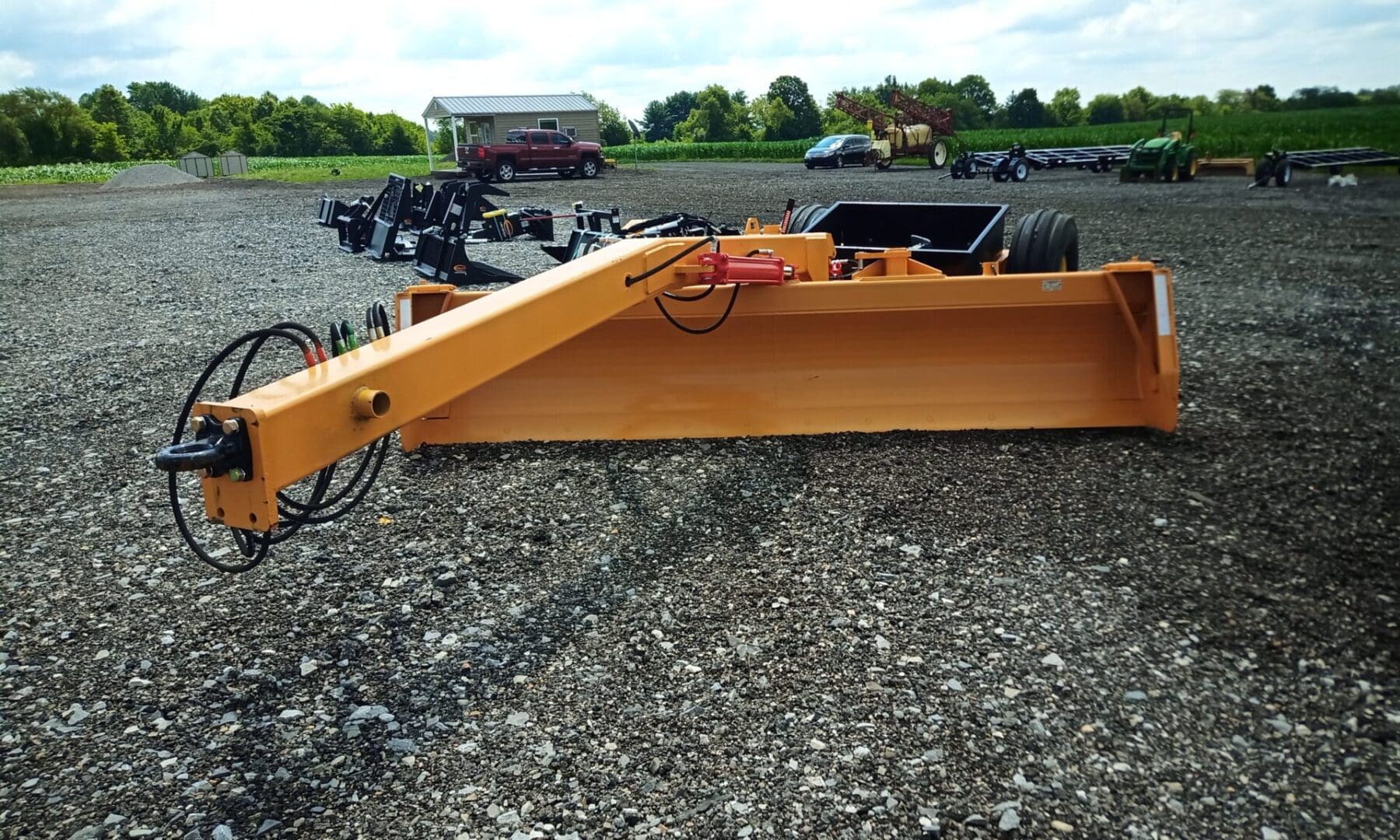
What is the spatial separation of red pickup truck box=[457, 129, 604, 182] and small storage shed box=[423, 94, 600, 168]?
31.7 ft

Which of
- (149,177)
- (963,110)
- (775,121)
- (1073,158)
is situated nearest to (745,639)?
(1073,158)

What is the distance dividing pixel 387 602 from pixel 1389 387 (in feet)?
17.9

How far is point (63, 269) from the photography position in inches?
499

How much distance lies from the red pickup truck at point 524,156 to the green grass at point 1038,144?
15.5 feet

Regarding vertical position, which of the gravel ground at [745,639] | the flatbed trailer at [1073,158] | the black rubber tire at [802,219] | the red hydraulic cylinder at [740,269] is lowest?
the gravel ground at [745,639]

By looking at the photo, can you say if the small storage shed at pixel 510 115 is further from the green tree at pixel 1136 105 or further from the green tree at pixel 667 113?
the green tree at pixel 667 113

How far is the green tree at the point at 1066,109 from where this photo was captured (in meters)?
Answer: 49.7

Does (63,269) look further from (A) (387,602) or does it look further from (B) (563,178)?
(B) (563,178)

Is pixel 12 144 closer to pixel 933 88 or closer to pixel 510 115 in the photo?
pixel 510 115

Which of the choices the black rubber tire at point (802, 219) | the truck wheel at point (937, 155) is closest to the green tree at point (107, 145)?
the truck wheel at point (937, 155)

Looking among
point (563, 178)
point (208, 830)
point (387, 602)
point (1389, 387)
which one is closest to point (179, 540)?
point (387, 602)

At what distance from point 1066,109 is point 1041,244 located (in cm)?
5110

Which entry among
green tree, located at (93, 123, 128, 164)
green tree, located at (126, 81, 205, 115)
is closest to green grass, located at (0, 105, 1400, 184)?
green tree, located at (93, 123, 128, 164)

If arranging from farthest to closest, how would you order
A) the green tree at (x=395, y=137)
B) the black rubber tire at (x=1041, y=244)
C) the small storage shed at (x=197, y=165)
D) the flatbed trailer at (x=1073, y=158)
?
Result: 1. the green tree at (x=395, y=137)
2. the small storage shed at (x=197, y=165)
3. the flatbed trailer at (x=1073, y=158)
4. the black rubber tire at (x=1041, y=244)
